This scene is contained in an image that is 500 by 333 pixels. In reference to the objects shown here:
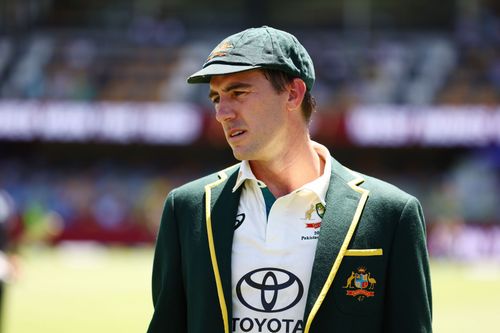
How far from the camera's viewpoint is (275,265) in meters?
3.93

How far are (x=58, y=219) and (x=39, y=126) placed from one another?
3.40 meters

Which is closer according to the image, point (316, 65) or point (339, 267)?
point (339, 267)

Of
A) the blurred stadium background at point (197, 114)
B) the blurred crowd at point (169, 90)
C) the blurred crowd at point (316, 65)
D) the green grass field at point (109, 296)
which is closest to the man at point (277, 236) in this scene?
the green grass field at point (109, 296)

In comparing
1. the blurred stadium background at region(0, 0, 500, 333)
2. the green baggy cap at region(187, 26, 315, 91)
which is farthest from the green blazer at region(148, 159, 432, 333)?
the blurred stadium background at region(0, 0, 500, 333)

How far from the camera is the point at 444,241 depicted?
31203 mm

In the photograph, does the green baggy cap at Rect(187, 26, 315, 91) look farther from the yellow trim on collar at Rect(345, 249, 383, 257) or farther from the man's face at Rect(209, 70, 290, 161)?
the yellow trim on collar at Rect(345, 249, 383, 257)

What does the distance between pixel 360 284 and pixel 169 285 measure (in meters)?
0.73

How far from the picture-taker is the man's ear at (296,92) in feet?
13.3

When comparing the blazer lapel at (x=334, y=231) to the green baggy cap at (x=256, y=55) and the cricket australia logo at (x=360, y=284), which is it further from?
the green baggy cap at (x=256, y=55)

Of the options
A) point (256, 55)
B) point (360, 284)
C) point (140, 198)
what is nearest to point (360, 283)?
point (360, 284)

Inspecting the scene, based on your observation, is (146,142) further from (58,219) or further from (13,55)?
(13,55)

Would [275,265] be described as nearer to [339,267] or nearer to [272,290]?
[272,290]

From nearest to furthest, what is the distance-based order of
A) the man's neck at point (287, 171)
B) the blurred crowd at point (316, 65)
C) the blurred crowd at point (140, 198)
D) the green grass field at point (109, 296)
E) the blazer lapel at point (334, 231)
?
the blazer lapel at point (334, 231), the man's neck at point (287, 171), the green grass field at point (109, 296), the blurred crowd at point (140, 198), the blurred crowd at point (316, 65)

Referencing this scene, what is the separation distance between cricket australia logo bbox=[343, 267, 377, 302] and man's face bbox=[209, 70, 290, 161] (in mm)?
589
